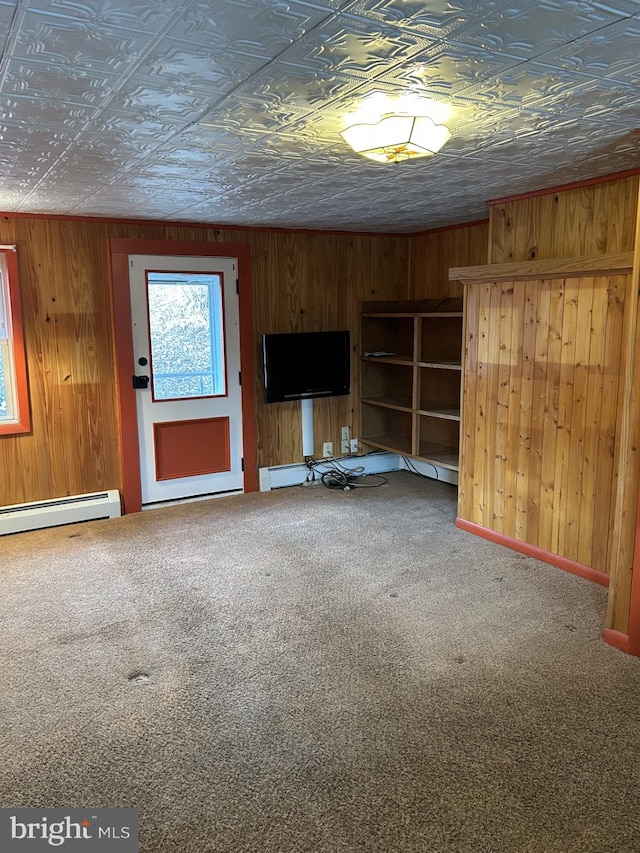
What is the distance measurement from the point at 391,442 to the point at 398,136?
137 inches

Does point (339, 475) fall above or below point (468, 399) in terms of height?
below

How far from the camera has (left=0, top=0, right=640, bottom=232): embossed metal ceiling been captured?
153cm

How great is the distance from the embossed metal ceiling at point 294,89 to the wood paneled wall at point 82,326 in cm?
Result: 82

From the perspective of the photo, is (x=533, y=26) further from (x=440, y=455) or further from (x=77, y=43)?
(x=440, y=455)

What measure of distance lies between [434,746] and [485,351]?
250cm

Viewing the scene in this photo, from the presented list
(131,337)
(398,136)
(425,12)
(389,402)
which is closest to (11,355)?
(131,337)

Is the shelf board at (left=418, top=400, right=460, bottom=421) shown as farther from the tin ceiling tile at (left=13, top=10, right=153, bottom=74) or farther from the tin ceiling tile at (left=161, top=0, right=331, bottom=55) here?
the tin ceiling tile at (left=13, top=10, right=153, bottom=74)

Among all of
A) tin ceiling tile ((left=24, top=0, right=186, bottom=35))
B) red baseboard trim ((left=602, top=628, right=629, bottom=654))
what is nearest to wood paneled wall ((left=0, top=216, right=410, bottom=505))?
tin ceiling tile ((left=24, top=0, right=186, bottom=35))

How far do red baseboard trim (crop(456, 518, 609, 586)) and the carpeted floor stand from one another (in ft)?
0.18

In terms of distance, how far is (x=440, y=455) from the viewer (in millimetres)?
5027

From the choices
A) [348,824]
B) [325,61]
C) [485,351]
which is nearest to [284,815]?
[348,824]

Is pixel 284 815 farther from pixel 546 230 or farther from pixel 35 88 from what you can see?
pixel 546 230

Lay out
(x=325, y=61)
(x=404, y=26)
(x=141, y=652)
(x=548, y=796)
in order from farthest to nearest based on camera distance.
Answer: (x=141, y=652), (x=548, y=796), (x=325, y=61), (x=404, y=26)

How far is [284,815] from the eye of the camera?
1.85m
